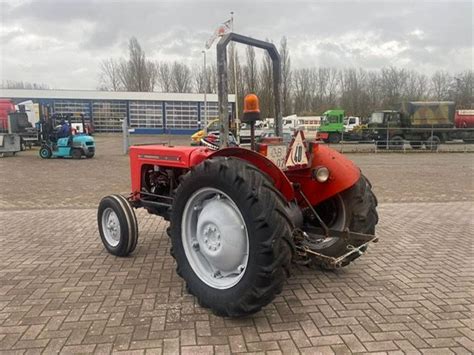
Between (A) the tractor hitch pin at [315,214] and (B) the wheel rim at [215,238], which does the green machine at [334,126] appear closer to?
(A) the tractor hitch pin at [315,214]

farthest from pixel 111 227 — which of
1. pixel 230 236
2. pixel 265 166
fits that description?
pixel 265 166

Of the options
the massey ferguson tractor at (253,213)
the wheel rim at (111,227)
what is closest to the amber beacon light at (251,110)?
Result: the massey ferguson tractor at (253,213)

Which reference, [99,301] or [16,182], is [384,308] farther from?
[16,182]

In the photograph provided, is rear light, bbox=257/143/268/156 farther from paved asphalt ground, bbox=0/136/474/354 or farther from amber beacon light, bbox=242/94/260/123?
paved asphalt ground, bbox=0/136/474/354

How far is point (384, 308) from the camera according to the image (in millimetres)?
3264

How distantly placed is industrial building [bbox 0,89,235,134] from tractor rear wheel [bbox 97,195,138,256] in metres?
40.6

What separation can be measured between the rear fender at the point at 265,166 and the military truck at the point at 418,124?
24.6m

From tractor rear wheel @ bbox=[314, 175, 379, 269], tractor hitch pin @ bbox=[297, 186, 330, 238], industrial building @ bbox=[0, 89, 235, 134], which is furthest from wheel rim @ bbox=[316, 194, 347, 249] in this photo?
industrial building @ bbox=[0, 89, 235, 134]

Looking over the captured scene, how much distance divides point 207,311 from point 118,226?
1934mm

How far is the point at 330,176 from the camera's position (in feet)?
12.0

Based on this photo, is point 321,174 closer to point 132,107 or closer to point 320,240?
point 320,240

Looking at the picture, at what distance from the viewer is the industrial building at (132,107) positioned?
45.4 m

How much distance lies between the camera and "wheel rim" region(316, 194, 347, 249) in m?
3.85

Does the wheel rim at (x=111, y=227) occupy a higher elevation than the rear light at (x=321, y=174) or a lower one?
lower
